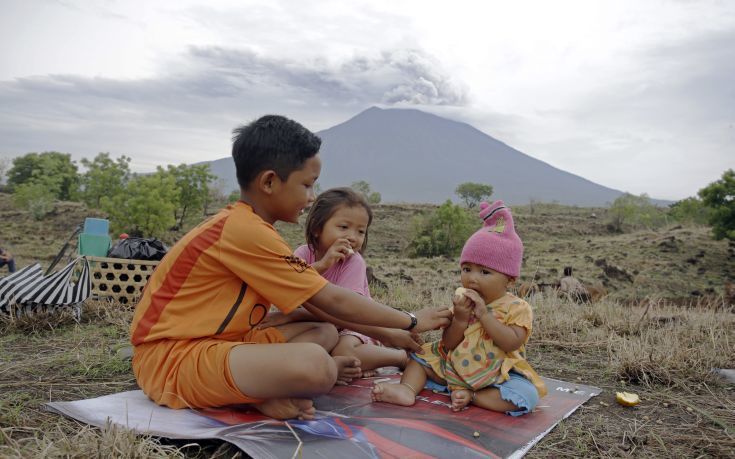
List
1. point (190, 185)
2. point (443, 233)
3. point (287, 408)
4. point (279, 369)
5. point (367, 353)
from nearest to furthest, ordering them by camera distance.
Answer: point (279, 369) → point (287, 408) → point (367, 353) → point (443, 233) → point (190, 185)

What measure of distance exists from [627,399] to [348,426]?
1.48 metres

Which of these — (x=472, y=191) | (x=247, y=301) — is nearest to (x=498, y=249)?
(x=247, y=301)

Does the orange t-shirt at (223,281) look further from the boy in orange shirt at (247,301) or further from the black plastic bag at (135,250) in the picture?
the black plastic bag at (135,250)

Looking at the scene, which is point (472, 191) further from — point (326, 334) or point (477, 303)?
point (477, 303)

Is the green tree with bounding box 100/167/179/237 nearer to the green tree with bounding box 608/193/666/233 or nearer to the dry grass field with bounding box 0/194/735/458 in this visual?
the dry grass field with bounding box 0/194/735/458

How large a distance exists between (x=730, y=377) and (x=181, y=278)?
122 inches

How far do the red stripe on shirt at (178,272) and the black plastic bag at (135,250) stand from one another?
3.27m

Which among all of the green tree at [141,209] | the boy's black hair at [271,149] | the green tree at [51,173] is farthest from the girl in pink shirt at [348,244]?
the green tree at [51,173]

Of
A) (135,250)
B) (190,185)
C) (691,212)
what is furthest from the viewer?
(691,212)

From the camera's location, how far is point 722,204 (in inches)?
856

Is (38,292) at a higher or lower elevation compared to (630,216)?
lower

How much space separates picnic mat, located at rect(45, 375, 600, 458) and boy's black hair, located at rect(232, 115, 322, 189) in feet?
3.33

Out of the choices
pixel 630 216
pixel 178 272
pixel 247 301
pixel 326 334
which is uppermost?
pixel 630 216

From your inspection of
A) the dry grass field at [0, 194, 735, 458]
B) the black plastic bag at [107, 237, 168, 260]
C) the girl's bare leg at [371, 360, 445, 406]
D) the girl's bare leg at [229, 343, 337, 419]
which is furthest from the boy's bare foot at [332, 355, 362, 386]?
the black plastic bag at [107, 237, 168, 260]
